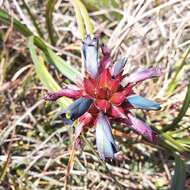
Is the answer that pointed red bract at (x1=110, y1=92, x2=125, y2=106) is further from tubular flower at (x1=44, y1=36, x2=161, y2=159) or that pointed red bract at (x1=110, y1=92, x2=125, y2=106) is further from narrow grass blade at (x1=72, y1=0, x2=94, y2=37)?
narrow grass blade at (x1=72, y1=0, x2=94, y2=37)

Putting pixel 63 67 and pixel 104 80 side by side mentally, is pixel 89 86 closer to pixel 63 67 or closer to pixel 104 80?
pixel 104 80

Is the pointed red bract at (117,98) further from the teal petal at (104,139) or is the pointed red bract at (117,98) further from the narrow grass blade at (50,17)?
the narrow grass blade at (50,17)

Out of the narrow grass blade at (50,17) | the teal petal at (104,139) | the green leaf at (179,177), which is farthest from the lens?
the narrow grass blade at (50,17)

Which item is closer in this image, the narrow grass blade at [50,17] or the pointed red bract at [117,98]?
the pointed red bract at [117,98]

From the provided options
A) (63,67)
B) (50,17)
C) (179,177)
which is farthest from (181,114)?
(50,17)

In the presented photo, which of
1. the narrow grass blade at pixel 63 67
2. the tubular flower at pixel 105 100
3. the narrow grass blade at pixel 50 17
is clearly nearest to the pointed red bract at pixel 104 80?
the tubular flower at pixel 105 100

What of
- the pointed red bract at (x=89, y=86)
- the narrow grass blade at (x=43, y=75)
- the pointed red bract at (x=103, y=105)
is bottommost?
the pointed red bract at (x=103, y=105)

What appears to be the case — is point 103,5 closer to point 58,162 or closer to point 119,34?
point 119,34
